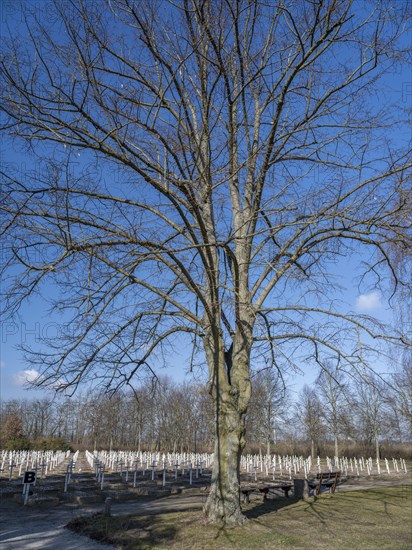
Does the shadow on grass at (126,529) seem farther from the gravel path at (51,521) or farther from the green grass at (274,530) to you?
the gravel path at (51,521)

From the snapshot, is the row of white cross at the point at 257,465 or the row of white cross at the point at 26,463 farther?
the row of white cross at the point at 257,465

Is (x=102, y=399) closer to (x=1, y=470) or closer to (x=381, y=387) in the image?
(x=381, y=387)

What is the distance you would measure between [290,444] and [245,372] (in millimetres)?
50381

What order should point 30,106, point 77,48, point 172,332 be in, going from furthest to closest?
point 172,332
point 30,106
point 77,48

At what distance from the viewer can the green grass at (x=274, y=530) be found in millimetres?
7215

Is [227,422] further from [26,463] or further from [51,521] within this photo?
[26,463]

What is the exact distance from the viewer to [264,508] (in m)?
11.4

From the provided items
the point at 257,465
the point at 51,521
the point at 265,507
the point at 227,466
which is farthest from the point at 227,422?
the point at 257,465

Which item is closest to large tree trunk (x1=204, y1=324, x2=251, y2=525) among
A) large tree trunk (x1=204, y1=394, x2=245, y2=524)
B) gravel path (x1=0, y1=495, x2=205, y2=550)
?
large tree trunk (x1=204, y1=394, x2=245, y2=524)

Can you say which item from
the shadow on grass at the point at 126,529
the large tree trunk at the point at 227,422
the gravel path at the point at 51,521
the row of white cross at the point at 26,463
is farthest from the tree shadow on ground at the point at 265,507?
the row of white cross at the point at 26,463

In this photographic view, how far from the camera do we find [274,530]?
26.6ft

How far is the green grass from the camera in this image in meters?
7.21

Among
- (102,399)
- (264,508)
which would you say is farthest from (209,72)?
(264,508)

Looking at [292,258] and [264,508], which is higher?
[292,258]
